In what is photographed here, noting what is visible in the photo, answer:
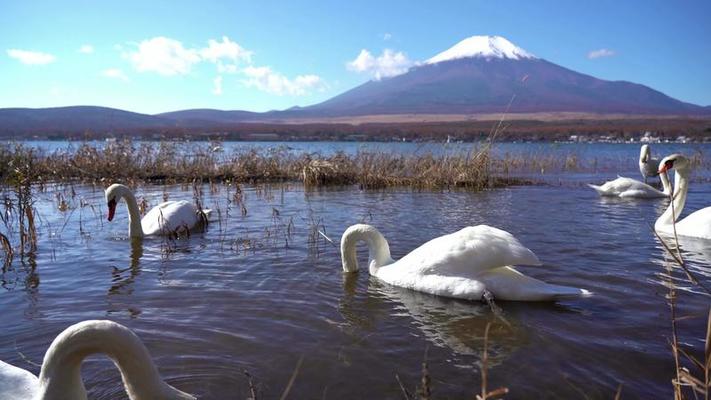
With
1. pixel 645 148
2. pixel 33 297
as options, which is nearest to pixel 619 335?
pixel 33 297

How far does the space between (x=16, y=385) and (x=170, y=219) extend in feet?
21.0

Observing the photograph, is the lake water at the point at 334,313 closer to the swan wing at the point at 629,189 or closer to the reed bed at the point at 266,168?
the swan wing at the point at 629,189

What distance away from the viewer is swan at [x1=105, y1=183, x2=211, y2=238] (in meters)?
9.22

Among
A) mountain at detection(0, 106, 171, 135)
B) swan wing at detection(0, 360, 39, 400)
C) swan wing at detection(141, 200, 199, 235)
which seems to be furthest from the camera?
mountain at detection(0, 106, 171, 135)

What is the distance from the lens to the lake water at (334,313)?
418 cm

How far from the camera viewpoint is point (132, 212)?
30.1ft

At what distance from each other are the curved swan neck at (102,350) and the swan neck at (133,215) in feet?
22.2

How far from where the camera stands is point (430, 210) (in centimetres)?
1148

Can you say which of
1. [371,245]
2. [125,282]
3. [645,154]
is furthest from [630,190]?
[125,282]

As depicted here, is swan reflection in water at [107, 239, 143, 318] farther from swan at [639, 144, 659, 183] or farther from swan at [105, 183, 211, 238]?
swan at [639, 144, 659, 183]

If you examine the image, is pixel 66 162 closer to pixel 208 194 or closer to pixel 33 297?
pixel 208 194

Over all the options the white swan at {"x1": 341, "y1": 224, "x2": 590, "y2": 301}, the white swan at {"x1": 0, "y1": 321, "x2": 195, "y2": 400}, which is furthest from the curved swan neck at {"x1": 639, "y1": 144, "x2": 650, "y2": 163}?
the white swan at {"x1": 0, "y1": 321, "x2": 195, "y2": 400}

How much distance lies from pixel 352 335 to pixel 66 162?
16777mm

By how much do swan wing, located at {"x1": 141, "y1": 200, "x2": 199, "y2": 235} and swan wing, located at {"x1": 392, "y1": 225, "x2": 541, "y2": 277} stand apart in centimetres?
494
